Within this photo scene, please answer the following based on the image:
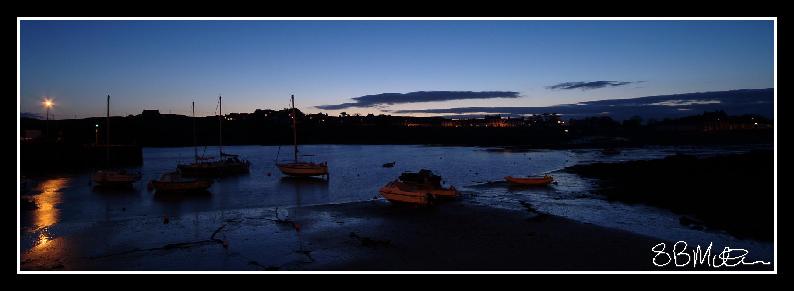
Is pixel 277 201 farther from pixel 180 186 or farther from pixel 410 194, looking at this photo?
pixel 410 194

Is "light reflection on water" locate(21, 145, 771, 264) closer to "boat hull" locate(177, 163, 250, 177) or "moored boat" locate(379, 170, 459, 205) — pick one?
"moored boat" locate(379, 170, 459, 205)

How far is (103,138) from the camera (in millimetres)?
84812

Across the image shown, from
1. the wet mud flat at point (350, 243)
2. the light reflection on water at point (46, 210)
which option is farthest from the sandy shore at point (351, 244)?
the light reflection on water at point (46, 210)

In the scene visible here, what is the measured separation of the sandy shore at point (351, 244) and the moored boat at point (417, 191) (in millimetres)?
1223

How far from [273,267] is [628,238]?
13.1 meters

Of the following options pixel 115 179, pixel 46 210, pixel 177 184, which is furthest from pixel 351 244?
pixel 115 179

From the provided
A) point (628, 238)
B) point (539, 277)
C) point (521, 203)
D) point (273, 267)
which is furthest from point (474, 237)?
point (539, 277)

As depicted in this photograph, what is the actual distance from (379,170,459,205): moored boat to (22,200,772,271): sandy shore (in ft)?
4.01
